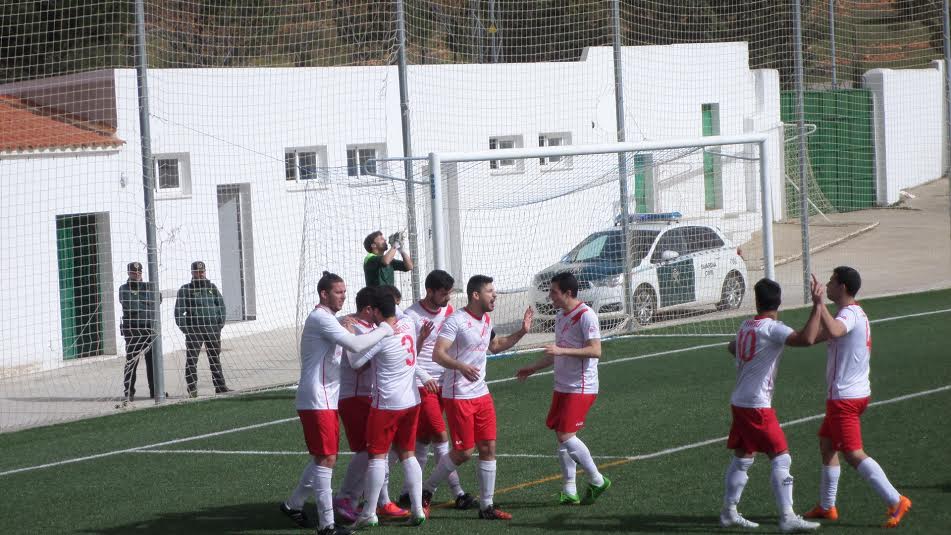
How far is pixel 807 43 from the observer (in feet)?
121

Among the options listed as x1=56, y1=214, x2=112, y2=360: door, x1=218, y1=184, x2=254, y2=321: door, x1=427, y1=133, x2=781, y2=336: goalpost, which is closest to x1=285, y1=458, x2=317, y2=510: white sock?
x1=427, y1=133, x2=781, y2=336: goalpost

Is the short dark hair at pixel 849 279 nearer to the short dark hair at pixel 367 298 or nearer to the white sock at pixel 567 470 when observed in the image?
the white sock at pixel 567 470

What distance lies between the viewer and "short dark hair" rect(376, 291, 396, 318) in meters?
7.71

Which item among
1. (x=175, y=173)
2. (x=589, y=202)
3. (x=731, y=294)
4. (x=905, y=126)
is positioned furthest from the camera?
(x=905, y=126)

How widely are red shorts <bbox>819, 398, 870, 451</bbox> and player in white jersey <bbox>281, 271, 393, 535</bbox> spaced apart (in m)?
2.88

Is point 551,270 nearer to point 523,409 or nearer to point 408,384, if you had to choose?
point 523,409

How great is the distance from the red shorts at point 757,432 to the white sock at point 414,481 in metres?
2.06

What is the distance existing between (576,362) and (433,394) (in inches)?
42.0

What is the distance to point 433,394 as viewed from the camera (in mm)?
8469

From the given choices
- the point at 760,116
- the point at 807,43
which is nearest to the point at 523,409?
the point at 760,116

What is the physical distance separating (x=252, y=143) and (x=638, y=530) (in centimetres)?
1461

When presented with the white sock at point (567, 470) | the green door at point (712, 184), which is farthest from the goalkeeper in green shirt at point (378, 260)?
the green door at point (712, 184)

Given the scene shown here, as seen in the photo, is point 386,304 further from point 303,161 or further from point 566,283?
point 303,161

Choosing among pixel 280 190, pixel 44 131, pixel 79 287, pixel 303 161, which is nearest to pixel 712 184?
pixel 303 161
